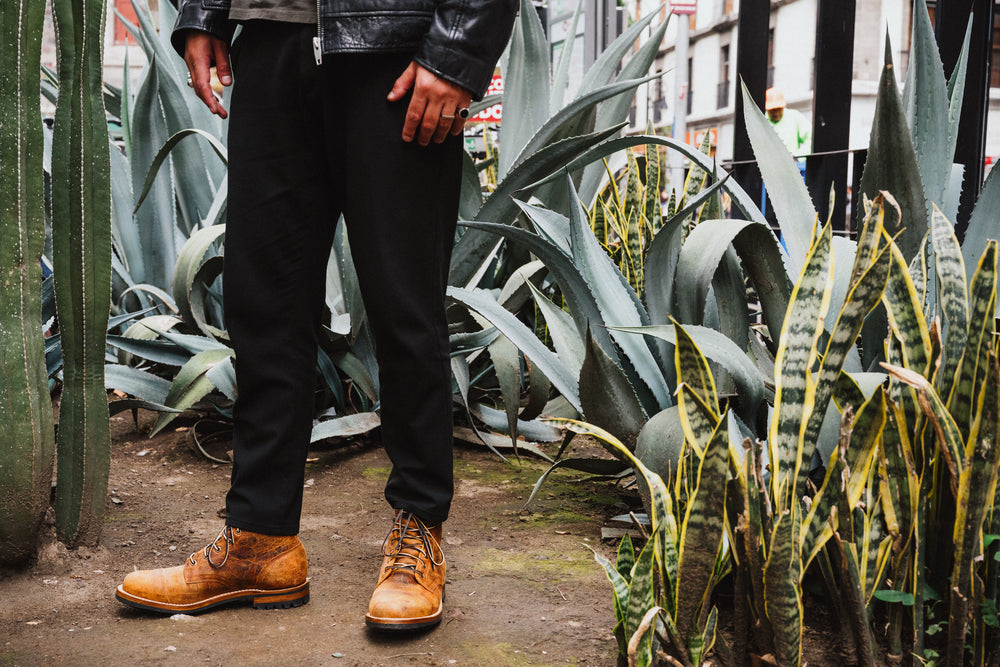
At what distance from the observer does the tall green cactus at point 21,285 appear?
55.4 inches

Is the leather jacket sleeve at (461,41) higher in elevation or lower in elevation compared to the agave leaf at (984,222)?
higher

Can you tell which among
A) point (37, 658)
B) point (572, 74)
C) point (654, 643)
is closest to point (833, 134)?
point (654, 643)

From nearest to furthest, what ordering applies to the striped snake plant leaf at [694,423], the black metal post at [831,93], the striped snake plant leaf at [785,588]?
the striped snake plant leaf at [785,588], the striped snake plant leaf at [694,423], the black metal post at [831,93]

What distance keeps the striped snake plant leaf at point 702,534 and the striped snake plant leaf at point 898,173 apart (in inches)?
26.8

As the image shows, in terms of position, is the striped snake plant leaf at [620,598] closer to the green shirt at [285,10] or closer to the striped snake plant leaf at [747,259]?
the striped snake plant leaf at [747,259]

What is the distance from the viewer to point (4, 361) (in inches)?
56.5

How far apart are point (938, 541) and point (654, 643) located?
A: 15.4 inches

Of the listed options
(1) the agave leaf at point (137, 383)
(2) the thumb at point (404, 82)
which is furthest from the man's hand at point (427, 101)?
(1) the agave leaf at point (137, 383)

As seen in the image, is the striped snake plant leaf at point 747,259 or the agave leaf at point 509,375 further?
the agave leaf at point 509,375

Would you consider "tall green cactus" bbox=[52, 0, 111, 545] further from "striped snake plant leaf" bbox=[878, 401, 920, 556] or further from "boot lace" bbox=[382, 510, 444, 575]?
"striped snake plant leaf" bbox=[878, 401, 920, 556]

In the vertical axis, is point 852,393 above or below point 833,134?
below

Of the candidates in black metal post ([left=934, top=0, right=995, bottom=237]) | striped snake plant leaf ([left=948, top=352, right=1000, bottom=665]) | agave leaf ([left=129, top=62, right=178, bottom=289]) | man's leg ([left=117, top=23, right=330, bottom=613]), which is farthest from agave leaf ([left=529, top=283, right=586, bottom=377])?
black metal post ([left=934, top=0, right=995, bottom=237])

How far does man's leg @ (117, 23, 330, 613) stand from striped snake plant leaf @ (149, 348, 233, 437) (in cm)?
65

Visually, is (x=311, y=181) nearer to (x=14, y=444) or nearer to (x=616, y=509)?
(x=14, y=444)
